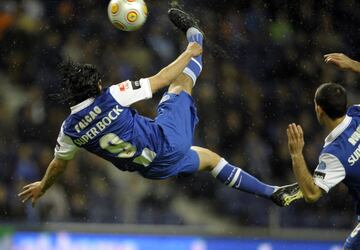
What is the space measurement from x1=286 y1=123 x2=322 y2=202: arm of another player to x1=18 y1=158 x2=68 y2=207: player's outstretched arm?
1.70m

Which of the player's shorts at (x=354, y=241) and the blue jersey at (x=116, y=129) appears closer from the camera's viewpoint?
the player's shorts at (x=354, y=241)

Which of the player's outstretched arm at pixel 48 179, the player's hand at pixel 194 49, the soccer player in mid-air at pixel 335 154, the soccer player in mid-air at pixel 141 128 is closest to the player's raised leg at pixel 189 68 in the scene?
the soccer player in mid-air at pixel 141 128

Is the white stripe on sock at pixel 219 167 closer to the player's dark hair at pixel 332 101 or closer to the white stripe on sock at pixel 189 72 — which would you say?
the white stripe on sock at pixel 189 72

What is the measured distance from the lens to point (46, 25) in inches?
404

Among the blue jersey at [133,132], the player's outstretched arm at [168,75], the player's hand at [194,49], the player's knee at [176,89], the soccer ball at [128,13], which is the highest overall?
the soccer ball at [128,13]

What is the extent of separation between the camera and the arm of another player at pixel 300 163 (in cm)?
512

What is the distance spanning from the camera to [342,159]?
5254 mm

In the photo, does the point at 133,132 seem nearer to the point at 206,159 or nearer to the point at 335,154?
the point at 206,159

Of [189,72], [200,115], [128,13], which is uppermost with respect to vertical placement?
[128,13]

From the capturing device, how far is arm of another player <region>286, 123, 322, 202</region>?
5117 millimetres

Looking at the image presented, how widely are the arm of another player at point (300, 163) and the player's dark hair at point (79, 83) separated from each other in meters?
1.29

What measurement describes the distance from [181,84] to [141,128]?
1.89ft

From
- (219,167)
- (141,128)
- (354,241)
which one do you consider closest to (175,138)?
(141,128)

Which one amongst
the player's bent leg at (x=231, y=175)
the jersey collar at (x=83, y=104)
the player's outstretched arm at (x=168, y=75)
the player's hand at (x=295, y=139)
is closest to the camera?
the player's hand at (x=295, y=139)
